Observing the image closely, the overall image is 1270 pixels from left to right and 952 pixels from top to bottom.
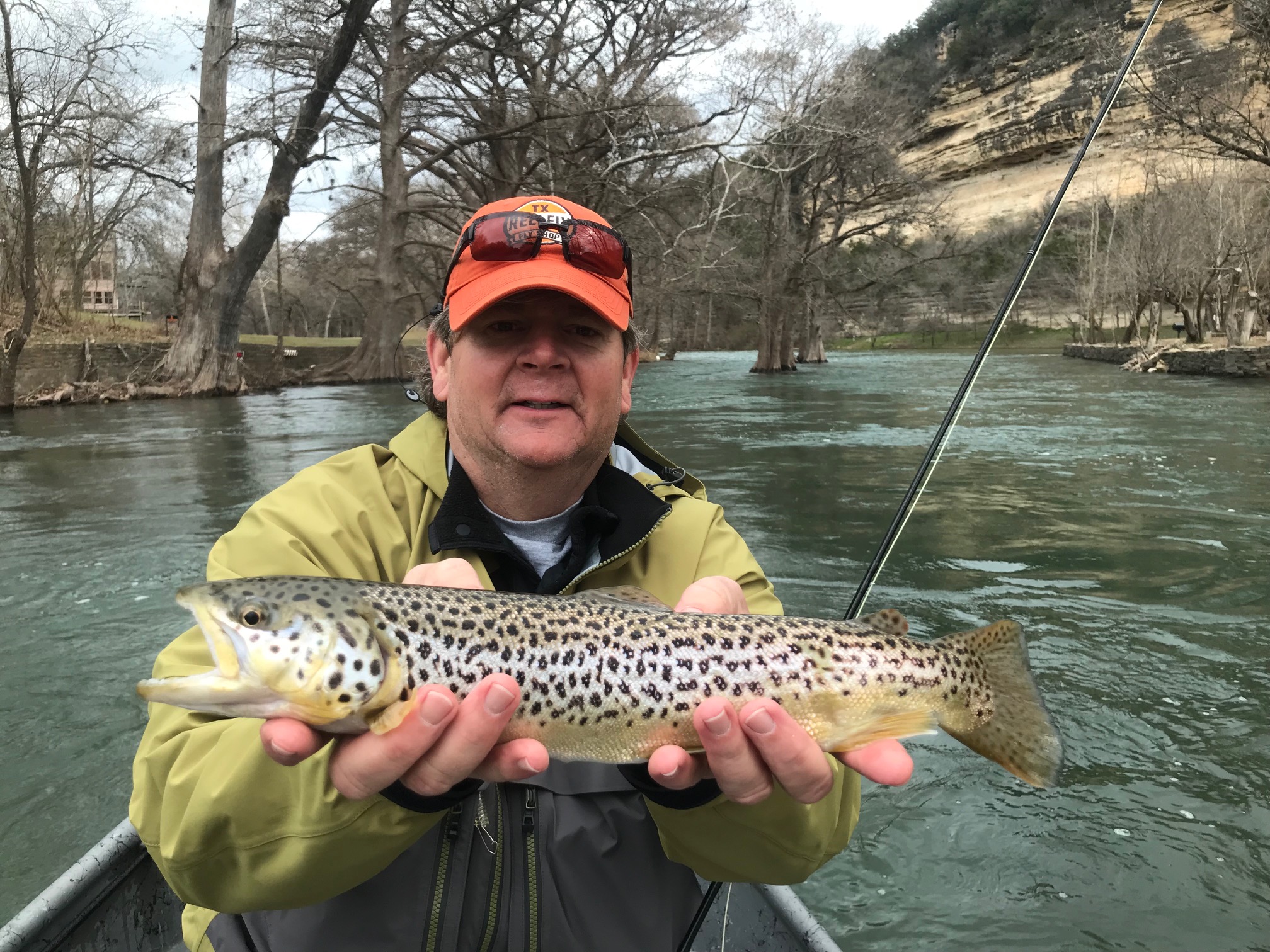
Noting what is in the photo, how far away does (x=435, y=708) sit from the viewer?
5.79 ft

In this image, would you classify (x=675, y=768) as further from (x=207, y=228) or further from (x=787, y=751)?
(x=207, y=228)

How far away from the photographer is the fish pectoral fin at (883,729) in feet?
7.13

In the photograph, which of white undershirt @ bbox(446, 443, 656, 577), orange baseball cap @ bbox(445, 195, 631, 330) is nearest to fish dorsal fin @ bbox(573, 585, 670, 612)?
white undershirt @ bbox(446, 443, 656, 577)

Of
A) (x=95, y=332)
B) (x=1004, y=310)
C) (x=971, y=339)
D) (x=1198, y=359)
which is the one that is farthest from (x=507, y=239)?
(x=971, y=339)

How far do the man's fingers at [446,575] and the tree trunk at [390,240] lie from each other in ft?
97.8

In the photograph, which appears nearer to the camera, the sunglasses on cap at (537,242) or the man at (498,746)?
the man at (498,746)

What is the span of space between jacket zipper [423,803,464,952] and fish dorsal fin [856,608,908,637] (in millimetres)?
1191

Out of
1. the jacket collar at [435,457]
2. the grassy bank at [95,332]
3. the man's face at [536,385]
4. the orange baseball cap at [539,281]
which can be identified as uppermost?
the grassy bank at [95,332]

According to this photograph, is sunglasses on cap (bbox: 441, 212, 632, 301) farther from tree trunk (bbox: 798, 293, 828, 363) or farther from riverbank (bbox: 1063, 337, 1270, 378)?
tree trunk (bbox: 798, 293, 828, 363)

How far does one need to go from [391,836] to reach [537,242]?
5.86 ft

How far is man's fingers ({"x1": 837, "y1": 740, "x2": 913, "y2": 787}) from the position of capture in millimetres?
2041

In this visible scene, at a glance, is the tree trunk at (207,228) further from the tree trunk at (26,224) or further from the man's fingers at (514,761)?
the man's fingers at (514,761)

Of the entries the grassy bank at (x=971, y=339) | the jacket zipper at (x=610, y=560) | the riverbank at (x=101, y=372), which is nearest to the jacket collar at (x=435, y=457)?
the jacket zipper at (x=610, y=560)

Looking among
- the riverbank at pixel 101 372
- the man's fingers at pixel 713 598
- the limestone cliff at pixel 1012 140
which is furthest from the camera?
the limestone cliff at pixel 1012 140
